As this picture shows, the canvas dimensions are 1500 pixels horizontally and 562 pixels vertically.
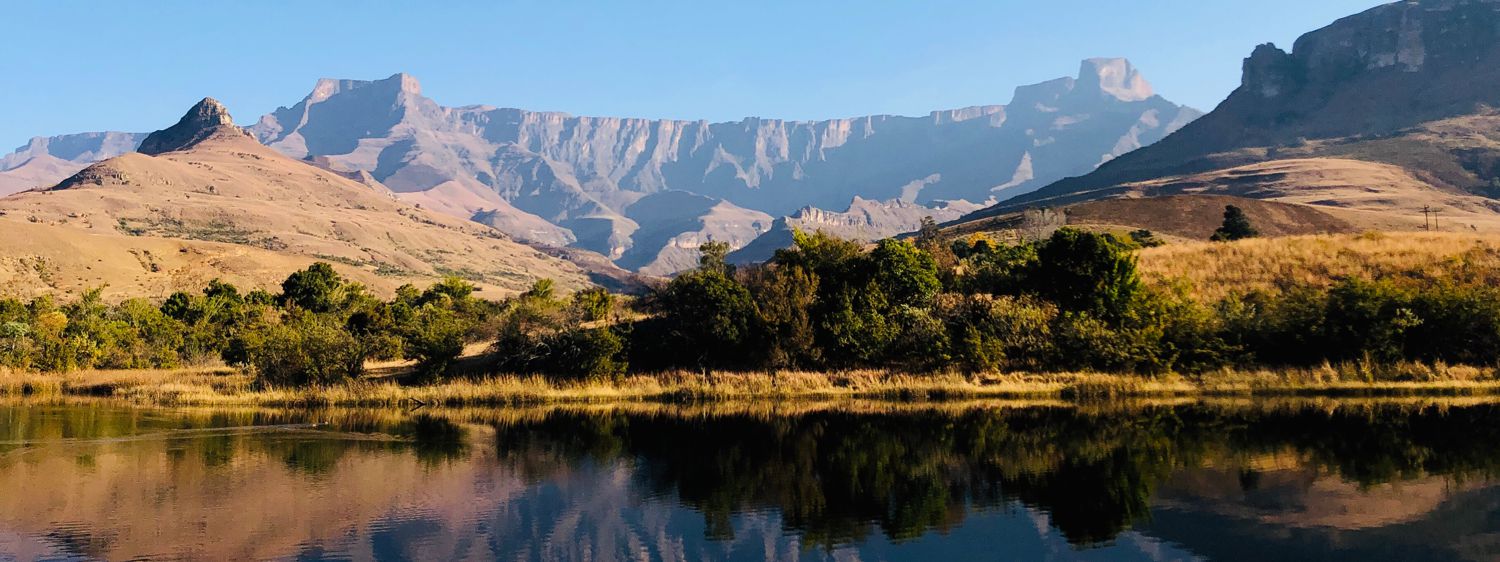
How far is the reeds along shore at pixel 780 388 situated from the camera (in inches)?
1729

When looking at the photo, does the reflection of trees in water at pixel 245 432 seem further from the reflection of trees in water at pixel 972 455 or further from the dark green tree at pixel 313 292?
the dark green tree at pixel 313 292

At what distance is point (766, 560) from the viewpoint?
1944cm

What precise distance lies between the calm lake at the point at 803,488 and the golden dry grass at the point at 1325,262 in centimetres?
2123

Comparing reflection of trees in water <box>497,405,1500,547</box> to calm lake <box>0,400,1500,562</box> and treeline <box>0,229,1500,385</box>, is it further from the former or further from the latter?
treeline <box>0,229,1500,385</box>

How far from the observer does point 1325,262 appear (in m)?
61.7

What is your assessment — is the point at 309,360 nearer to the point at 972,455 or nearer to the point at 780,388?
the point at 780,388

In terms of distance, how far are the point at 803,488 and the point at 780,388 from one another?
24500 millimetres

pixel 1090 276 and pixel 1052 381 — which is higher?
pixel 1090 276

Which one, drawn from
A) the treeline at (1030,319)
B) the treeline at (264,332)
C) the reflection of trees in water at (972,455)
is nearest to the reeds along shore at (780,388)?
the treeline at (1030,319)

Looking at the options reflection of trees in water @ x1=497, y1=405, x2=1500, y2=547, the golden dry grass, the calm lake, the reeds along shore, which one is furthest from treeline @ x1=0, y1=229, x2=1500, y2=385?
reflection of trees in water @ x1=497, y1=405, x2=1500, y2=547

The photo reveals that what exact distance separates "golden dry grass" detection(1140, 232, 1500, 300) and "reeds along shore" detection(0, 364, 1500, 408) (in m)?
13.1

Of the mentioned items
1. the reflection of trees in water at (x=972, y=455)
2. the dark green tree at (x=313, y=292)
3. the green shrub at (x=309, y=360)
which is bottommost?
the reflection of trees in water at (x=972, y=455)

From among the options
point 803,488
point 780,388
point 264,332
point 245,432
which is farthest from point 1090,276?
point 264,332

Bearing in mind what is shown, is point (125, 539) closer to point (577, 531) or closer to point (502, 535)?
point (502, 535)
